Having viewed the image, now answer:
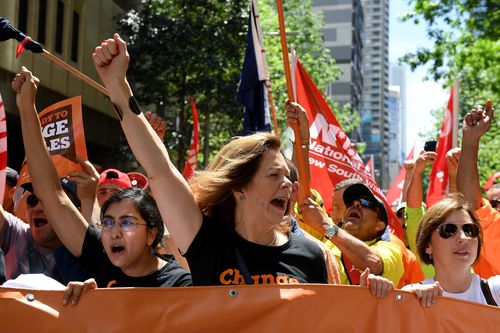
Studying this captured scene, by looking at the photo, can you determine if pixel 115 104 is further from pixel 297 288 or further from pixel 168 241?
pixel 168 241

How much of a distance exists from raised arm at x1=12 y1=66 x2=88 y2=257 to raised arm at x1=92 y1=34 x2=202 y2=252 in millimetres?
Result: 936

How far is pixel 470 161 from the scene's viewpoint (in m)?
4.38

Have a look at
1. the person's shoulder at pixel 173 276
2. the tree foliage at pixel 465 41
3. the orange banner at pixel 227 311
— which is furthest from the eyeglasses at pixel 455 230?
the tree foliage at pixel 465 41

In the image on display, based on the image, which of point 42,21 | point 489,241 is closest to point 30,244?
point 489,241

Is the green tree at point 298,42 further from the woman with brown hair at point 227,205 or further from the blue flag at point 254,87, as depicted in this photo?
the woman with brown hair at point 227,205

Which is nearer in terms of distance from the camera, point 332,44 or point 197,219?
point 197,219

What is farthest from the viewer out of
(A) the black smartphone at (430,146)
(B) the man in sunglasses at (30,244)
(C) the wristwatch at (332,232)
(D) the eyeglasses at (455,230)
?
(A) the black smartphone at (430,146)

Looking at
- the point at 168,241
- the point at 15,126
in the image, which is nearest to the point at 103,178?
the point at 168,241

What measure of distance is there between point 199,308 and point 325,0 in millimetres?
99038

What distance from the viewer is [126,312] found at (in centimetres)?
279

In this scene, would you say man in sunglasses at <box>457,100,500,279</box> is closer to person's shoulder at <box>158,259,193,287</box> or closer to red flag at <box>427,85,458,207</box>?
person's shoulder at <box>158,259,193,287</box>

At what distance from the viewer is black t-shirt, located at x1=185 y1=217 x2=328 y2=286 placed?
2955 mm

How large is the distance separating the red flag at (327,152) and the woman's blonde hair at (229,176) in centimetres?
279

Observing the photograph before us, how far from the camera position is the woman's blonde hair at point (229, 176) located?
123 inches
